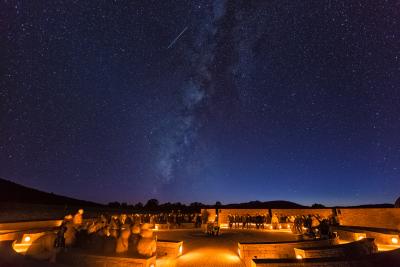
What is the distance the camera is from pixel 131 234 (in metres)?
10.7

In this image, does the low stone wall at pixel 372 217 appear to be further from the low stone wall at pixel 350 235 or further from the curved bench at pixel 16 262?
the curved bench at pixel 16 262

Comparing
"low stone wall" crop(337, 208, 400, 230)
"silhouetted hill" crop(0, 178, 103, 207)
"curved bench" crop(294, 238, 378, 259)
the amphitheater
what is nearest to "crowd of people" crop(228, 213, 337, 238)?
the amphitheater

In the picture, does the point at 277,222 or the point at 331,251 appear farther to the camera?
the point at 277,222

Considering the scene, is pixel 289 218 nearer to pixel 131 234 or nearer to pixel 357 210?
pixel 357 210

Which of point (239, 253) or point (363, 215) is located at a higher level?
point (363, 215)

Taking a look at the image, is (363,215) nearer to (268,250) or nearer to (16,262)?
(268,250)

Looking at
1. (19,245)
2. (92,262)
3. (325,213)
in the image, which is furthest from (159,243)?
(325,213)

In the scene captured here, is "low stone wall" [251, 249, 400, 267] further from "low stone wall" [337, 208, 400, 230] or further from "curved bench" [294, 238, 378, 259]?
"low stone wall" [337, 208, 400, 230]

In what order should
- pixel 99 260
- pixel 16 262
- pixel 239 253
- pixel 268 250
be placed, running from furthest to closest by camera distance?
pixel 239 253 < pixel 268 250 < pixel 99 260 < pixel 16 262

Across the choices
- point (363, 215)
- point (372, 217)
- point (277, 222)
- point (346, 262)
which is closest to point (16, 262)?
point (346, 262)

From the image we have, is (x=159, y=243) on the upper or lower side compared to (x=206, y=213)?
lower

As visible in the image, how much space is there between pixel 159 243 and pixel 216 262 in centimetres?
335

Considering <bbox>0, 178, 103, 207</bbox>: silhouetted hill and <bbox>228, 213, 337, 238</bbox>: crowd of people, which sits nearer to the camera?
<bbox>228, 213, 337, 238</bbox>: crowd of people

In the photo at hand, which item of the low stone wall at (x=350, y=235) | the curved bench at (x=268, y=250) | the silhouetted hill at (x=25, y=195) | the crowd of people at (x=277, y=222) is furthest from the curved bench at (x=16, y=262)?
the silhouetted hill at (x=25, y=195)
